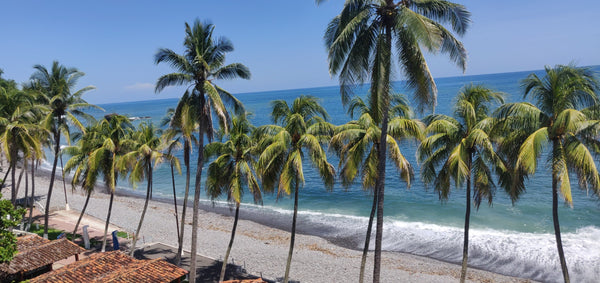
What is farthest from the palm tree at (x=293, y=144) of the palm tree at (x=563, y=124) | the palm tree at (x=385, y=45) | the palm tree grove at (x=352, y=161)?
the palm tree at (x=563, y=124)

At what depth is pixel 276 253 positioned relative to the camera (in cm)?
2319

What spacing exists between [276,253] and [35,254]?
41.9ft

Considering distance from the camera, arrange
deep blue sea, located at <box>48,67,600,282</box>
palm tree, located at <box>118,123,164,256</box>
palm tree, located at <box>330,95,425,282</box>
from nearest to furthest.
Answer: palm tree, located at <box>330,95,425,282</box> → palm tree, located at <box>118,123,164,256</box> → deep blue sea, located at <box>48,67,600,282</box>

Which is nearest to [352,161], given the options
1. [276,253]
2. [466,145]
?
[466,145]

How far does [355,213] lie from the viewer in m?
32.9

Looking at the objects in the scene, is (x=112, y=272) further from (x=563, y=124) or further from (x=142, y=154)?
(x=563, y=124)

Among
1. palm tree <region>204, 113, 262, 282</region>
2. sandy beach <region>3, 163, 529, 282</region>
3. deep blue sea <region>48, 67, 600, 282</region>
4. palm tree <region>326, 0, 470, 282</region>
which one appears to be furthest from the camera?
deep blue sea <region>48, 67, 600, 282</region>

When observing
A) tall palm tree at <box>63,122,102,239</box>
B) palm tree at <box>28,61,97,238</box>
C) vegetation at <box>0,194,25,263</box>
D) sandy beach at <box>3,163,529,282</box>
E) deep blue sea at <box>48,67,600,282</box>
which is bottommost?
sandy beach at <box>3,163,529,282</box>

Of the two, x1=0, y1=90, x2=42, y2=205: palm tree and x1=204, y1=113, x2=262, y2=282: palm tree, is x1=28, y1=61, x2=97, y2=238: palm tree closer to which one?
x1=0, y1=90, x2=42, y2=205: palm tree

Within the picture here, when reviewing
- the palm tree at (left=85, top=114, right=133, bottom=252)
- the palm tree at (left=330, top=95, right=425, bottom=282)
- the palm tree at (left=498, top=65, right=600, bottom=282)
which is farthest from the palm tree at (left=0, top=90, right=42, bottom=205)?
the palm tree at (left=498, top=65, right=600, bottom=282)

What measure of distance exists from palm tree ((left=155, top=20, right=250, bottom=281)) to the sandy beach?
999 cm

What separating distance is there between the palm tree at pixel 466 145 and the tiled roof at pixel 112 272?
10.5m

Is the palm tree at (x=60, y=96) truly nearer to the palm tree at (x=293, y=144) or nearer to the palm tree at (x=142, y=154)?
the palm tree at (x=142, y=154)

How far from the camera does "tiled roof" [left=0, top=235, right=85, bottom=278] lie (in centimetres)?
1420
